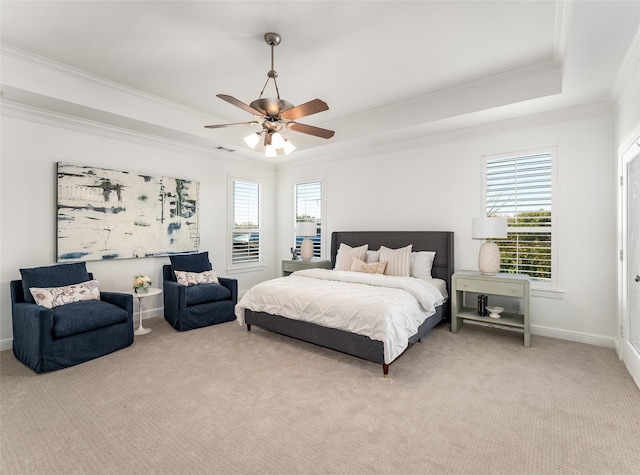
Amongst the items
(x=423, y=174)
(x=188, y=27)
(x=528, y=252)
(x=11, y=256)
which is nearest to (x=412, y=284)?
(x=528, y=252)

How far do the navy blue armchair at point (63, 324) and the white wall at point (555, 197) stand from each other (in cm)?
374

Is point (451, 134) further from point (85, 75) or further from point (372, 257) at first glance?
point (85, 75)

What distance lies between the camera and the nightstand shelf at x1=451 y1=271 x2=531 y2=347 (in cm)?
366

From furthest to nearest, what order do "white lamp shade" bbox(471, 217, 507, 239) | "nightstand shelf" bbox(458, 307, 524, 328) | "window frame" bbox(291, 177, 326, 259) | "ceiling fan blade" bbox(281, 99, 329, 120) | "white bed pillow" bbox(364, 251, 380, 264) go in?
"window frame" bbox(291, 177, 326, 259) < "white bed pillow" bbox(364, 251, 380, 264) < "white lamp shade" bbox(471, 217, 507, 239) < "nightstand shelf" bbox(458, 307, 524, 328) < "ceiling fan blade" bbox(281, 99, 329, 120)

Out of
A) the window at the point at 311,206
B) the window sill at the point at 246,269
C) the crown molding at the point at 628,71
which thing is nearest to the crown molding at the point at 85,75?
the window at the point at 311,206

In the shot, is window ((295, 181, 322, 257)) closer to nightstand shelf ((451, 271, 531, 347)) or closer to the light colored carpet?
nightstand shelf ((451, 271, 531, 347))

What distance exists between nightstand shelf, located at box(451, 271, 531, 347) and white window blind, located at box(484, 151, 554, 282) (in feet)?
0.94

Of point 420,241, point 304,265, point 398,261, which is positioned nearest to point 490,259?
point 420,241

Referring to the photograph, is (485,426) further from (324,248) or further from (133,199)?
(133,199)

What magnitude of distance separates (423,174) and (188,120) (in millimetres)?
3592

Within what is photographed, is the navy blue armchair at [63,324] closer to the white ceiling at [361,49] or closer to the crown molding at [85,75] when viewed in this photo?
the white ceiling at [361,49]

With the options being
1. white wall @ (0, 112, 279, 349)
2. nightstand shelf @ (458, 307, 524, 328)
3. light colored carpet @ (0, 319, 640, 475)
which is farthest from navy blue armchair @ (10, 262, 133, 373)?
nightstand shelf @ (458, 307, 524, 328)

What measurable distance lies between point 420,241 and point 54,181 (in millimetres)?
4912

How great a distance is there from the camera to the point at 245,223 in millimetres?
6340
